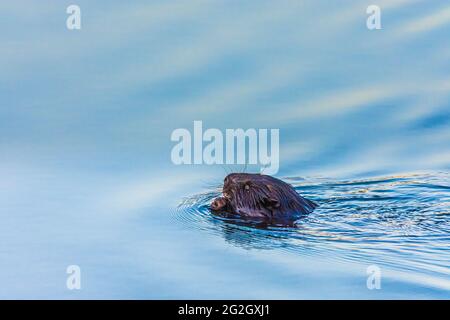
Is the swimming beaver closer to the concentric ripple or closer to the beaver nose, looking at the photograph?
the beaver nose

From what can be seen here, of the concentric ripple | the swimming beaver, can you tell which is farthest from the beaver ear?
the concentric ripple

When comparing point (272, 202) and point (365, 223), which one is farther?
point (272, 202)

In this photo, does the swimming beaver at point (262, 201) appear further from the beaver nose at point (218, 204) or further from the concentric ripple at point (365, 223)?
the concentric ripple at point (365, 223)

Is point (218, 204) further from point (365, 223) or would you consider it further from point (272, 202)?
point (365, 223)

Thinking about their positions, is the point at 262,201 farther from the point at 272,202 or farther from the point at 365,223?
the point at 365,223

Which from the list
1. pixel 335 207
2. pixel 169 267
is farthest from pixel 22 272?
pixel 335 207

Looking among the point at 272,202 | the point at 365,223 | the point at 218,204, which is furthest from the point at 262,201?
the point at 365,223

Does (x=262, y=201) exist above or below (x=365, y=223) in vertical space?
above

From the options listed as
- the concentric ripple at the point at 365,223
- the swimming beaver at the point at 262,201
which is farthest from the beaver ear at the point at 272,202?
the concentric ripple at the point at 365,223
